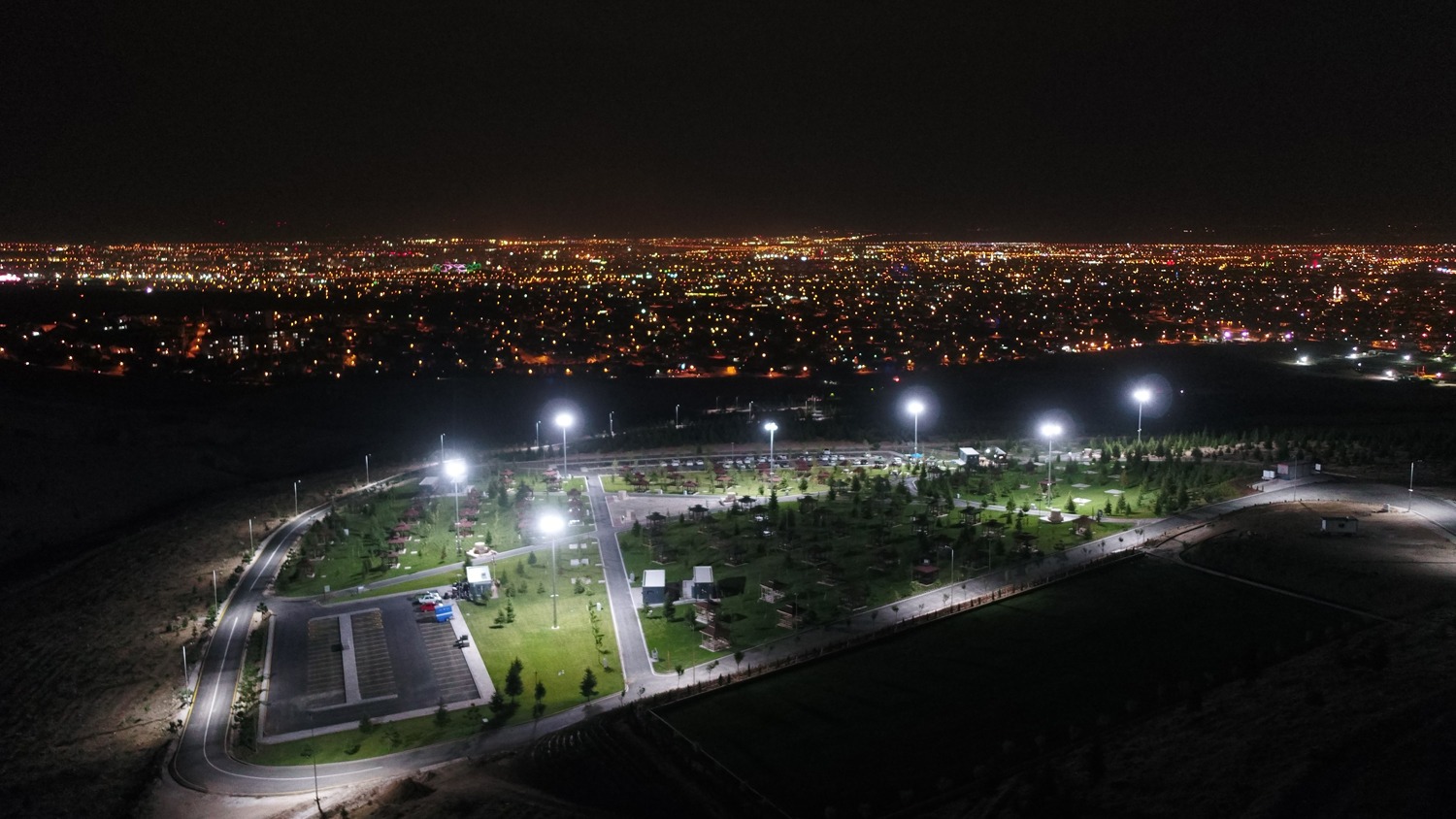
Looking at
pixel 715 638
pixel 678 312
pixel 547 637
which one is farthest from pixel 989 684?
pixel 678 312

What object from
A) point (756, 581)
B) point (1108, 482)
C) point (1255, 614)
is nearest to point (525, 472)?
point (756, 581)

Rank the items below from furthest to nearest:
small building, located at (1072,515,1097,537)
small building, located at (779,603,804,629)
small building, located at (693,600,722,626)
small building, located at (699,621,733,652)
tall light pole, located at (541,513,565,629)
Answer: small building, located at (1072,515,1097,537) < tall light pole, located at (541,513,565,629) < small building, located at (693,600,722,626) < small building, located at (779,603,804,629) < small building, located at (699,621,733,652)

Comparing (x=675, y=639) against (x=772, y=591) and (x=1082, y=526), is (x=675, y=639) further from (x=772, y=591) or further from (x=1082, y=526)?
(x=1082, y=526)

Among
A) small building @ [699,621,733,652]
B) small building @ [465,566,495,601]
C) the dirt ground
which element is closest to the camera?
the dirt ground

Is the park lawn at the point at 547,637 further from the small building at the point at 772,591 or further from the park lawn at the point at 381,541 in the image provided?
the small building at the point at 772,591

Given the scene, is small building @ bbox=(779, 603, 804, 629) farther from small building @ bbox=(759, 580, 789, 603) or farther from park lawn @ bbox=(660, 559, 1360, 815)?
park lawn @ bbox=(660, 559, 1360, 815)

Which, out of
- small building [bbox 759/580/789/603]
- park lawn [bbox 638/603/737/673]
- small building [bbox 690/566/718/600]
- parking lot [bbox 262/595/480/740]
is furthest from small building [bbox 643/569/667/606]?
parking lot [bbox 262/595/480/740]
